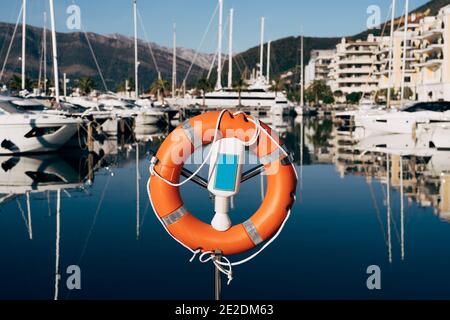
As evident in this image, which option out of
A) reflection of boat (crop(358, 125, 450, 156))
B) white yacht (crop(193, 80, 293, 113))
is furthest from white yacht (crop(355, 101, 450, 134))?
white yacht (crop(193, 80, 293, 113))

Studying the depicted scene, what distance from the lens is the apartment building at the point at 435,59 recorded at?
5466 centimetres

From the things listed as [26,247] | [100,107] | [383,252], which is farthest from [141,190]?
[100,107]

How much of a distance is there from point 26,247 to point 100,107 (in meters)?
29.2

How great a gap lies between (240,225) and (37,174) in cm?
1162

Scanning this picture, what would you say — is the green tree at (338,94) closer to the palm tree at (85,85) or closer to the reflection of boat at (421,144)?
the palm tree at (85,85)

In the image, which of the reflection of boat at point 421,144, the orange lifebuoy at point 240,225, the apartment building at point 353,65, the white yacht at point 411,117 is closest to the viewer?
the orange lifebuoy at point 240,225

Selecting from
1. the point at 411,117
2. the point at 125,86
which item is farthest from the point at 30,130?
the point at 125,86

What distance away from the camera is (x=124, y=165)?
20844 millimetres

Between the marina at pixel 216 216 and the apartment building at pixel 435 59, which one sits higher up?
the apartment building at pixel 435 59

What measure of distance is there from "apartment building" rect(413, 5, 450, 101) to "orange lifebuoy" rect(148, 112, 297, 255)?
47.5 m

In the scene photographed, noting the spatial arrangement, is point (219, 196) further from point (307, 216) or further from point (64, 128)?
point (64, 128)

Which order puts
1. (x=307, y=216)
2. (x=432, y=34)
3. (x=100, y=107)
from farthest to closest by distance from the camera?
(x=432, y=34) → (x=100, y=107) → (x=307, y=216)

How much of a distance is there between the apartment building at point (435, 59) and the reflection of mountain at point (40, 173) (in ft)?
125

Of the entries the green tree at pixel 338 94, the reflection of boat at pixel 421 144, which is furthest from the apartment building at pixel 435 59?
the green tree at pixel 338 94
